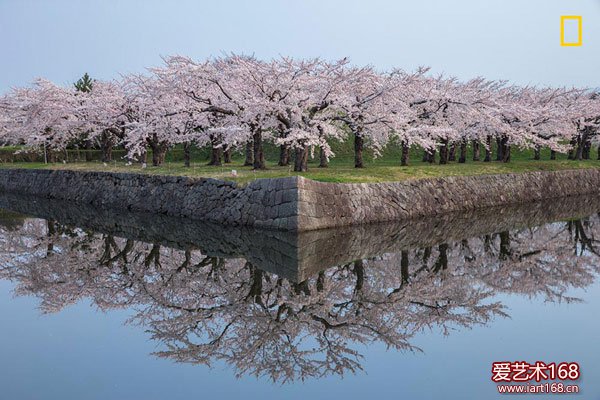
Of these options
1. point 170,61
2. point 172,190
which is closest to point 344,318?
point 172,190

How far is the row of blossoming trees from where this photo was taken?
20.0 m

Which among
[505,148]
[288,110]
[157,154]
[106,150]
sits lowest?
[157,154]

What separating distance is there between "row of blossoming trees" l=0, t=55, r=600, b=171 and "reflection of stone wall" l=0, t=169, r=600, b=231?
2.31m

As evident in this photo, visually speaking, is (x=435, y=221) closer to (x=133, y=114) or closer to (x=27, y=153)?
(x=133, y=114)

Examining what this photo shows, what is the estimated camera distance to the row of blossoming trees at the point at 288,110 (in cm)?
1998

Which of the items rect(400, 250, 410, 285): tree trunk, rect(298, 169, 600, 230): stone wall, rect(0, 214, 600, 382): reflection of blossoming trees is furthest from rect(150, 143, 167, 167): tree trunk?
rect(400, 250, 410, 285): tree trunk

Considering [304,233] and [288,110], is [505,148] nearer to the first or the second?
[288,110]

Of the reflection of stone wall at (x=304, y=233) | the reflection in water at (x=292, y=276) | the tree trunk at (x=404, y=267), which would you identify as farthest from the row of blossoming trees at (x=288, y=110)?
the tree trunk at (x=404, y=267)

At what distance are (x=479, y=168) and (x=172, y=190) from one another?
14269mm

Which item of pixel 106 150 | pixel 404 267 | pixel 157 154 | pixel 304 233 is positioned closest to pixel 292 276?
pixel 404 267

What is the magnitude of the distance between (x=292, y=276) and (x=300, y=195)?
4666mm

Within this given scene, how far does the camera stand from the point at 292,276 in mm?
10945

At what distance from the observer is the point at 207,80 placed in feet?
68.6

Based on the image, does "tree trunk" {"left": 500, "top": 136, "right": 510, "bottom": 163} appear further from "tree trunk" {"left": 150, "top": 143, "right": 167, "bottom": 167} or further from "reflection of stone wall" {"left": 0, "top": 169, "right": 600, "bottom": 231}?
"tree trunk" {"left": 150, "top": 143, "right": 167, "bottom": 167}
